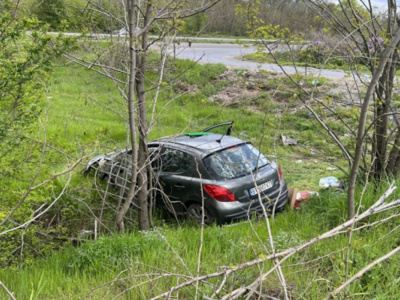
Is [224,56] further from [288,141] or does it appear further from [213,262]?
[213,262]

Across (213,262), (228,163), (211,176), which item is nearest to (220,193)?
(211,176)

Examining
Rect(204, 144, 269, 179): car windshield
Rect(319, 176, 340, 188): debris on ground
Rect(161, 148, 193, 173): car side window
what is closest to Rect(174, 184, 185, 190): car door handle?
Rect(161, 148, 193, 173): car side window

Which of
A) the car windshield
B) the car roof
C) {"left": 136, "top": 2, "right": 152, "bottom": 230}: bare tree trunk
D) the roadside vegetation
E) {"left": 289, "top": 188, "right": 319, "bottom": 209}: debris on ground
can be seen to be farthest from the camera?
{"left": 289, "top": 188, "right": 319, "bottom": 209}: debris on ground

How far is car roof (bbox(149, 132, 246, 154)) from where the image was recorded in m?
6.27

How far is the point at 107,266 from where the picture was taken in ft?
13.1

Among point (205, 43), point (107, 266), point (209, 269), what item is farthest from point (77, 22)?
point (205, 43)

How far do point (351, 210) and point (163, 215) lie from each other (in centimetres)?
403

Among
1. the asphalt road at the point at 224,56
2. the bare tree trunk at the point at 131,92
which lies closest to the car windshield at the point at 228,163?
the bare tree trunk at the point at 131,92

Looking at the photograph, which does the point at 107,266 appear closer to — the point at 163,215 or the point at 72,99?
the point at 163,215

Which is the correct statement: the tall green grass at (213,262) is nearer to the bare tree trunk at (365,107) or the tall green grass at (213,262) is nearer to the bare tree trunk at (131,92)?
the bare tree trunk at (365,107)

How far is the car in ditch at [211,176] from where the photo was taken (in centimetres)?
595

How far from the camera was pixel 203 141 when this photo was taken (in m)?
6.52

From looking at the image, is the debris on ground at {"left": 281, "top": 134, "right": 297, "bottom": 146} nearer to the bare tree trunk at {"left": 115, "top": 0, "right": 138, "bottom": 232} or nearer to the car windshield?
the car windshield

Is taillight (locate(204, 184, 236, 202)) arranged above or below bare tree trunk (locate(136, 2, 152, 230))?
below
